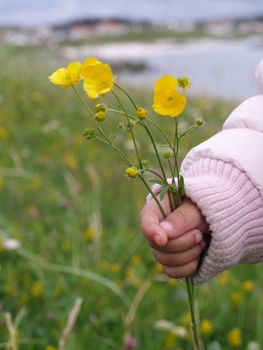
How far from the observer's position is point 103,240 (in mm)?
1998

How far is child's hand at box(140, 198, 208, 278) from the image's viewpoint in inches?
27.8

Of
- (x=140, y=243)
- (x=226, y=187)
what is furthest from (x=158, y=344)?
(x=226, y=187)

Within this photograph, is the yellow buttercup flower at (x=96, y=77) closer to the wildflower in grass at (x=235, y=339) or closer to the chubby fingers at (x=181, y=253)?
the chubby fingers at (x=181, y=253)

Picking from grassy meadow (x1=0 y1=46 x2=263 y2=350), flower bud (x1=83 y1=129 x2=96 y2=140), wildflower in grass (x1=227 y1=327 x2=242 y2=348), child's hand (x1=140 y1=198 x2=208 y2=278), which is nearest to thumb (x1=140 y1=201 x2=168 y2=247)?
child's hand (x1=140 y1=198 x2=208 y2=278)

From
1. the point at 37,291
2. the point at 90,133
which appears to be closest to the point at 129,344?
the point at 37,291

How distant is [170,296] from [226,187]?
0.90 metres

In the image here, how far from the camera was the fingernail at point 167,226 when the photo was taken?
72 centimetres

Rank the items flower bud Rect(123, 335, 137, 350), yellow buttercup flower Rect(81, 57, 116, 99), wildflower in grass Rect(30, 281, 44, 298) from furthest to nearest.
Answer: wildflower in grass Rect(30, 281, 44, 298), flower bud Rect(123, 335, 137, 350), yellow buttercup flower Rect(81, 57, 116, 99)

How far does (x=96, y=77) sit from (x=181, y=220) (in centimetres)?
20

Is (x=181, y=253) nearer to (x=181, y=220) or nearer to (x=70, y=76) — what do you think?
(x=181, y=220)

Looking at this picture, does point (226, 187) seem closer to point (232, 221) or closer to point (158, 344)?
point (232, 221)

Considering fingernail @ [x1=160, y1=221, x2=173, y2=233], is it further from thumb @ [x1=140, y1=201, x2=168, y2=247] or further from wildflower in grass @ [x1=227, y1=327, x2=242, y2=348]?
wildflower in grass @ [x1=227, y1=327, x2=242, y2=348]

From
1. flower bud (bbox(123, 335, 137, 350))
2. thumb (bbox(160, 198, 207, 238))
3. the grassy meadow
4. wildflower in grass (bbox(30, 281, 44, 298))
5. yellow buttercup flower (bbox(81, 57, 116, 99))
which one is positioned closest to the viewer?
yellow buttercup flower (bbox(81, 57, 116, 99))

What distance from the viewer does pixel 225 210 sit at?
812 millimetres
